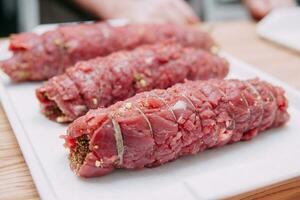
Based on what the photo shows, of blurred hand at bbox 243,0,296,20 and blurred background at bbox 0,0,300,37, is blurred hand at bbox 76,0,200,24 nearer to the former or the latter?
blurred background at bbox 0,0,300,37

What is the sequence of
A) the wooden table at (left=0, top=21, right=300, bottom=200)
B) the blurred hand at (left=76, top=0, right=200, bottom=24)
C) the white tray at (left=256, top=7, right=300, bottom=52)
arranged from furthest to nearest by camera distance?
the blurred hand at (left=76, top=0, right=200, bottom=24) < the white tray at (left=256, top=7, right=300, bottom=52) < the wooden table at (left=0, top=21, right=300, bottom=200)

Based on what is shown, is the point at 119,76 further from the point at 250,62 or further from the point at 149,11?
the point at 149,11

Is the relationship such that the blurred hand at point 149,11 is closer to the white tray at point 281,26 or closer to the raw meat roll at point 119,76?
the white tray at point 281,26

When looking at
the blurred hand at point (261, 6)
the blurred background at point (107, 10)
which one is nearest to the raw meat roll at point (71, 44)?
the blurred background at point (107, 10)

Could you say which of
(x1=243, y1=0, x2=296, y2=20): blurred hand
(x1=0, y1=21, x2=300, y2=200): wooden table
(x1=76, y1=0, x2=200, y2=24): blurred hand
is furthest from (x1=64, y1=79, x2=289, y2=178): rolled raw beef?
(x1=243, y1=0, x2=296, y2=20): blurred hand

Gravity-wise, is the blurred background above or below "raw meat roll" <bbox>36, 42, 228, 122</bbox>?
below

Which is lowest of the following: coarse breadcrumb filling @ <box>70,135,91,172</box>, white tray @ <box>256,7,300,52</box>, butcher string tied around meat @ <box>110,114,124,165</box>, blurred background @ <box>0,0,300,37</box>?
blurred background @ <box>0,0,300,37</box>
